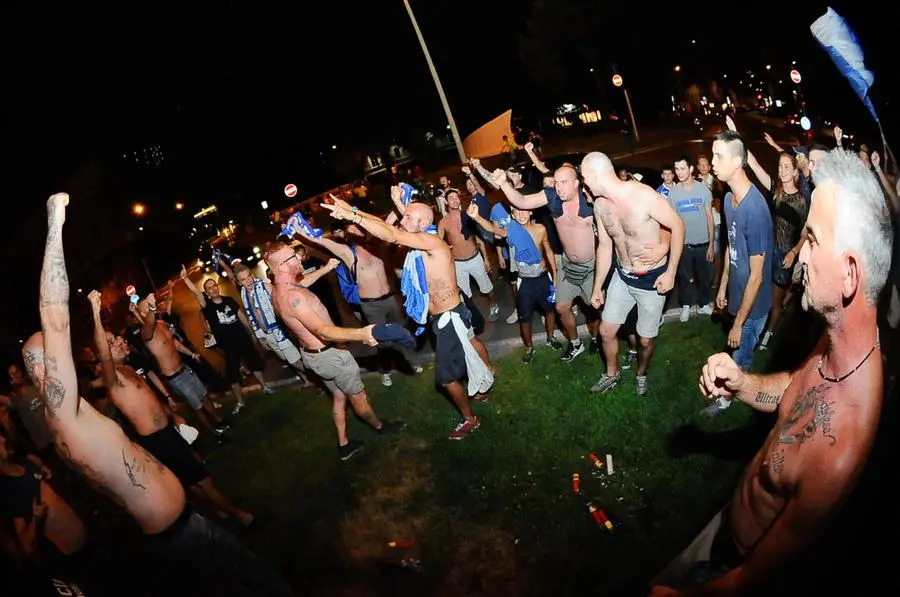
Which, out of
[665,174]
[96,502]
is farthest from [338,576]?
[665,174]

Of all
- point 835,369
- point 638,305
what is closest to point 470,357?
point 638,305

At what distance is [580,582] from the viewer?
11.5ft

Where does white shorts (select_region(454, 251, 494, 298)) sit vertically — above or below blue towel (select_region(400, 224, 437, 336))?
below

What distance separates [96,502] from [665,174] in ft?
23.0

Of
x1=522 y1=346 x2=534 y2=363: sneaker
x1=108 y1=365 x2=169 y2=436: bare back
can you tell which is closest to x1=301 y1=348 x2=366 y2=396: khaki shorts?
x1=108 y1=365 x2=169 y2=436: bare back

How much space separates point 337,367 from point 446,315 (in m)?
1.34

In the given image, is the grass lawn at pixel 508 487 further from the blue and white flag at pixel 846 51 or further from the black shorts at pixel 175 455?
the blue and white flag at pixel 846 51

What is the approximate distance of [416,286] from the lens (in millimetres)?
5016

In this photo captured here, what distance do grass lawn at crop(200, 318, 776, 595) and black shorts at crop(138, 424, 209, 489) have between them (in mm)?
851

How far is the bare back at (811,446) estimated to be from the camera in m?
1.17

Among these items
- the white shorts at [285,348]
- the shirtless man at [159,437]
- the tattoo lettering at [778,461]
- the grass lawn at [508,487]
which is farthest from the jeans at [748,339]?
the white shorts at [285,348]

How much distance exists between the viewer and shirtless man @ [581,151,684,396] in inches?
169

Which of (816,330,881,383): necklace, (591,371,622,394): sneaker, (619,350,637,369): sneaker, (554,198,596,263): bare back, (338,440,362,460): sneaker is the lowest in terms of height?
(619,350,637,369): sneaker

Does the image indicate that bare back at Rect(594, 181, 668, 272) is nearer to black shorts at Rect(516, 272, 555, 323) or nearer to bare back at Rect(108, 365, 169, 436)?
black shorts at Rect(516, 272, 555, 323)
